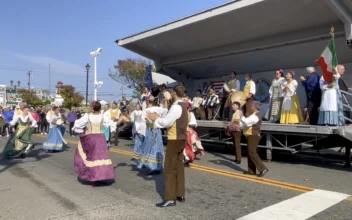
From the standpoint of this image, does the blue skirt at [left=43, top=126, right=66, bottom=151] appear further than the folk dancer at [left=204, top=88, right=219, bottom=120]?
No

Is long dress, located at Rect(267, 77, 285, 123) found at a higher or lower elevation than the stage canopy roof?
lower

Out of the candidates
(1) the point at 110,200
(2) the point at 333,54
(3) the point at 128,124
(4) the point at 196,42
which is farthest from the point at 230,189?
(3) the point at 128,124

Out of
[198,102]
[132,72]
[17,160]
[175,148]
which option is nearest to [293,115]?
[198,102]

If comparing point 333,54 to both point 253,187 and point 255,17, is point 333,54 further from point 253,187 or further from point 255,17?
point 253,187

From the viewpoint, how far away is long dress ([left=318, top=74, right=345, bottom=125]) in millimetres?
8336

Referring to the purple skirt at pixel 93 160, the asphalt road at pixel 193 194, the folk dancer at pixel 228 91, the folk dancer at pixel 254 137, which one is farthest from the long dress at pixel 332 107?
the purple skirt at pixel 93 160

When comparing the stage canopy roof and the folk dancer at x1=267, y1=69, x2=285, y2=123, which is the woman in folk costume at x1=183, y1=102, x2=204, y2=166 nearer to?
the folk dancer at x1=267, y1=69, x2=285, y2=123

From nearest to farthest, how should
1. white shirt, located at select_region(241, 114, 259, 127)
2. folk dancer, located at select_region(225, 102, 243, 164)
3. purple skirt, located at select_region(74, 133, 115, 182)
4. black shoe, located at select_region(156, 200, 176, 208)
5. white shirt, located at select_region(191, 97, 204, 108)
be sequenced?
black shoe, located at select_region(156, 200, 176, 208)
purple skirt, located at select_region(74, 133, 115, 182)
white shirt, located at select_region(241, 114, 259, 127)
folk dancer, located at select_region(225, 102, 243, 164)
white shirt, located at select_region(191, 97, 204, 108)

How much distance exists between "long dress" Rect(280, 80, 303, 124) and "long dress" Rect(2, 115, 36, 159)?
7859 millimetres

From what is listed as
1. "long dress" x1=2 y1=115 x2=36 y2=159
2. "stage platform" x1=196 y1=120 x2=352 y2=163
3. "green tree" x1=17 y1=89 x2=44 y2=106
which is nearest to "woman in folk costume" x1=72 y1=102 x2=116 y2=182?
"long dress" x1=2 y1=115 x2=36 y2=159

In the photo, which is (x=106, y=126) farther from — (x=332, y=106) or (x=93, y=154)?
(x=332, y=106)

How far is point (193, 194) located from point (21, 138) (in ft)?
23.1

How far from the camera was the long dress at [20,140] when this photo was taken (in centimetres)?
1055

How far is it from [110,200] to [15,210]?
4.56 feet
